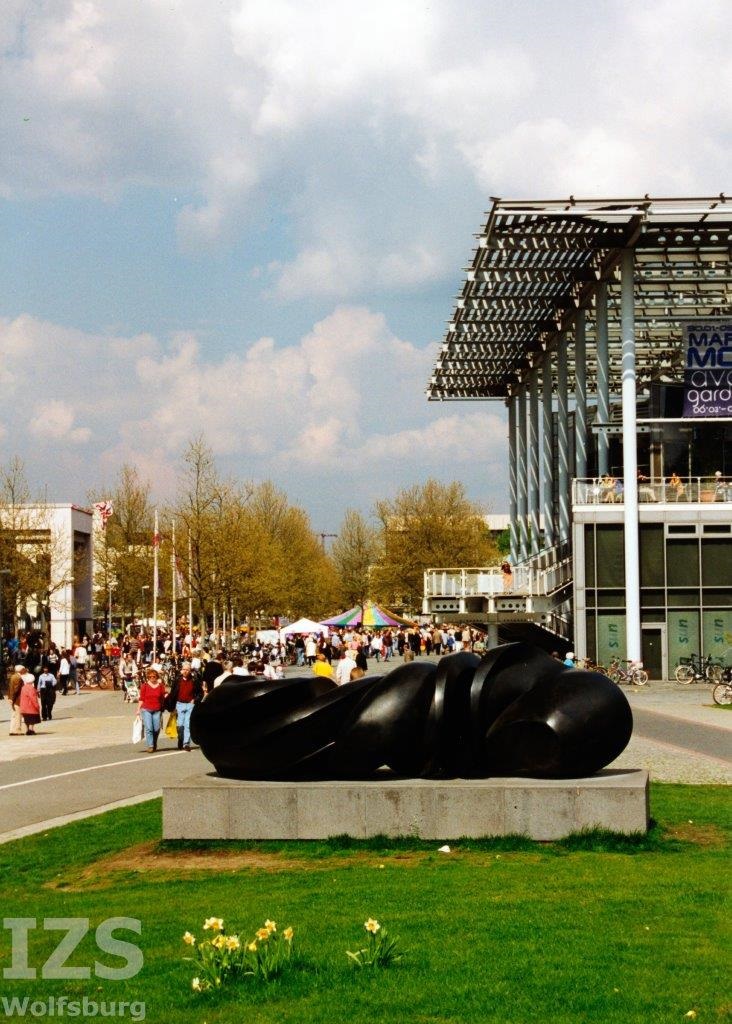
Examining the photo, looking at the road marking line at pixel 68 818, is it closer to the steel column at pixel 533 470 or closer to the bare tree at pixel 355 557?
the steel column at pixel 533 470

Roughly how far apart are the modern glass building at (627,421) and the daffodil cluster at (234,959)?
34.8 meters

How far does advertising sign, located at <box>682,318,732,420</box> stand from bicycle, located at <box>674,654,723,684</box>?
9283mm

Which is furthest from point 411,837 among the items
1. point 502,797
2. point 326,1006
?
point 326,1006

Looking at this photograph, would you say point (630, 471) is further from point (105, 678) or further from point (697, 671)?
point (105, 678)

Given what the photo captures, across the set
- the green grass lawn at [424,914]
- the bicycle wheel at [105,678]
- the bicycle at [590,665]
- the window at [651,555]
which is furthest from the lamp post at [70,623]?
the green grass lawn at [424,914]

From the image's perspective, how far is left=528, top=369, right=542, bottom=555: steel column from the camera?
2603 inches

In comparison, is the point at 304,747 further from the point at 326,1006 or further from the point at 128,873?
the point at 326,1006

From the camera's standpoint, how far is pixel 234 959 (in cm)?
701

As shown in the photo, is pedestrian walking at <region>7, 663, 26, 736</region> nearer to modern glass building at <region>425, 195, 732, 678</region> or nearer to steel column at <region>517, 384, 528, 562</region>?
modern glass building at <region>425, 195, 732, 678</region>

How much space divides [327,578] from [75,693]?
163 ft

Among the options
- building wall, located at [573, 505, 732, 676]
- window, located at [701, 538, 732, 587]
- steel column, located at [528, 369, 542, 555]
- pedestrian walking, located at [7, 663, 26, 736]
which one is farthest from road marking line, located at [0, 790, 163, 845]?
steel column, located at [528, 369, 542, 555]

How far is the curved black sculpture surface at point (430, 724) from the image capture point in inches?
514

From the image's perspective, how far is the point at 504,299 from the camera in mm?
50406

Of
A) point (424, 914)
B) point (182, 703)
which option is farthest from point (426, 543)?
point (424, 914)
